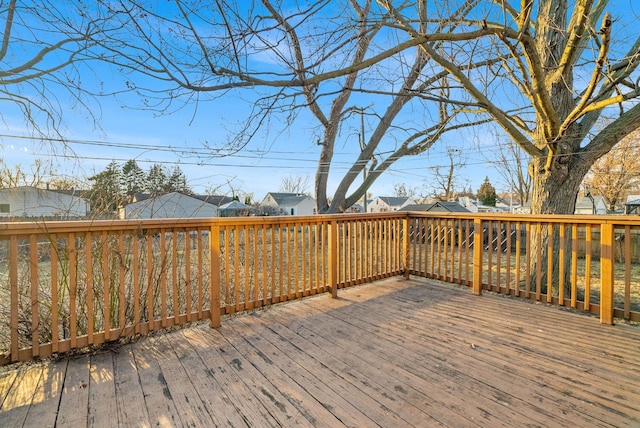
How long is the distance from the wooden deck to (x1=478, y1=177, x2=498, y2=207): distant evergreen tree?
28.1 meters

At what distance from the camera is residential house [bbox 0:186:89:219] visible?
2.22 m

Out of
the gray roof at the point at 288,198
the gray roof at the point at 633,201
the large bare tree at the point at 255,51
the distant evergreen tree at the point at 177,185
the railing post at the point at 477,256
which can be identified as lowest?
the railing post at the point at 477,256

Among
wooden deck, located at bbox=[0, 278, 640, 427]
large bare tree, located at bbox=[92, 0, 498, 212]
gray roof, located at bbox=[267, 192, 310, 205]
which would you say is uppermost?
large bare tree, located at bbox=[92, 0, 498, 212]

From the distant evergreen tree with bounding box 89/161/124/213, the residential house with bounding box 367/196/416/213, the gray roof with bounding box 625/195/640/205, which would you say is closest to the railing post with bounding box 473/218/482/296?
the distant evergreen tree with bounding box 89/161/124/213

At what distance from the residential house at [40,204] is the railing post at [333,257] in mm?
2282

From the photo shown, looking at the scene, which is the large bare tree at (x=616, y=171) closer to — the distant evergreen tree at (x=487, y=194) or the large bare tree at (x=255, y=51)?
the distant evergreen tree at (x=487, y=194)

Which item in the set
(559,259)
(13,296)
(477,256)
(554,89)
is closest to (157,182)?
(13,296)

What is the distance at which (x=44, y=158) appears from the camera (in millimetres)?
2621

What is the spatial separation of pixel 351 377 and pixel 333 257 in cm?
171

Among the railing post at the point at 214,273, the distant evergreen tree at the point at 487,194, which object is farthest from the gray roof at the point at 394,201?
the railing post at the point at 214,273

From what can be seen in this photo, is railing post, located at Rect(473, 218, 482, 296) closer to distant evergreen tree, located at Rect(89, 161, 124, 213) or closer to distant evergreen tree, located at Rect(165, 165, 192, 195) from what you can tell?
distant evergreen tree, located at Rect(165, 165, 192, 195)

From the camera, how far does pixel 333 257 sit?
3521mm

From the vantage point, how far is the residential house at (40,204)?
2221 millimetres

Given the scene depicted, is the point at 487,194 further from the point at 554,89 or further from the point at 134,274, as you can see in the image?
the point at 134,274
